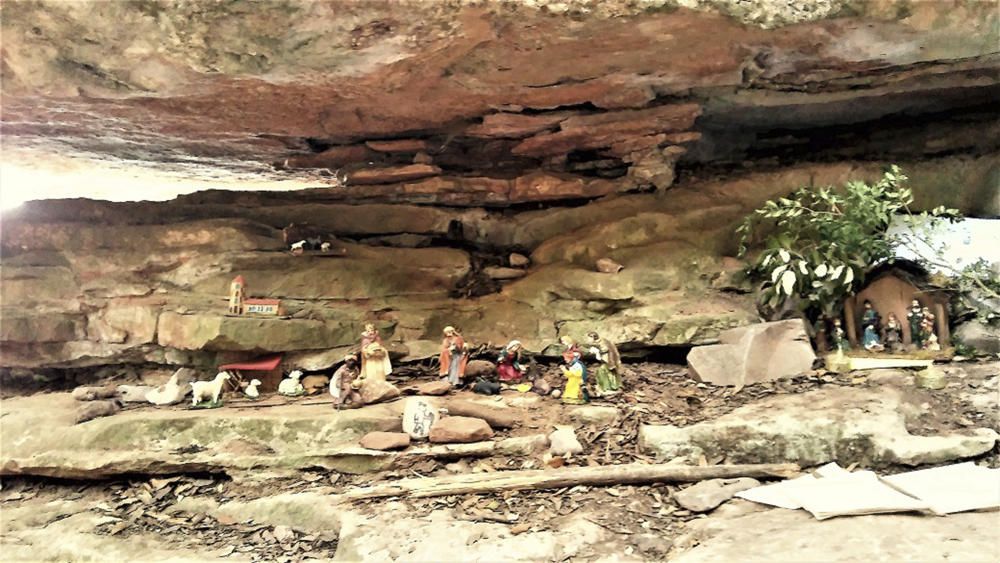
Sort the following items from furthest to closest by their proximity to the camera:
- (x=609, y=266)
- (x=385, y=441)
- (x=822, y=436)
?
1. (x=609, y=266)
2. (x=385, y=441)
3. (x=822, y=436)

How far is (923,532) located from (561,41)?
12.2 feet

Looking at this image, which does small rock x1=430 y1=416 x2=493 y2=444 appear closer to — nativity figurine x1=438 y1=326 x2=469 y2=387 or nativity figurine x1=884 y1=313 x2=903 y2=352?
nativity figurine x1=438 y1=326 x2=469 y2=387

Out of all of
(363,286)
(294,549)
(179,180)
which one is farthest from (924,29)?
(179,180)

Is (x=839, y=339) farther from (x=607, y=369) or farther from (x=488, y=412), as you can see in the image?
(x=488, y=412)

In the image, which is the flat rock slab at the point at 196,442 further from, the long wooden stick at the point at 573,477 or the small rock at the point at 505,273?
the small rock at the point at 505,273

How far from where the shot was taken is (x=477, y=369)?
211 inches

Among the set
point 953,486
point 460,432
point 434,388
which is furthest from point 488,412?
point 953,486

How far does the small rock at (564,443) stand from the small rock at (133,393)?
399 centimetres

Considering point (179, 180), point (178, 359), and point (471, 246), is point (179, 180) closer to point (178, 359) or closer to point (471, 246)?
point (178, 359)

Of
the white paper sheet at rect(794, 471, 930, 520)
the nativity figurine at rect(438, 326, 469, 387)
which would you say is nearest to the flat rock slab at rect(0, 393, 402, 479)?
the nativity figurine at rect(438, 326, 469, 387)

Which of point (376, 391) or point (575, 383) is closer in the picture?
point (575, 383)

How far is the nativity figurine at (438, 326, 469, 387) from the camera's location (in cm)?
529

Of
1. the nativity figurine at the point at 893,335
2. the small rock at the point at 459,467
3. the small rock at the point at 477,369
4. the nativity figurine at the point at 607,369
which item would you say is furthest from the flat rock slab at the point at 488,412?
the nativity figurine at the point at 893,335

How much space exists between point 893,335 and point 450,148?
14.6ft
